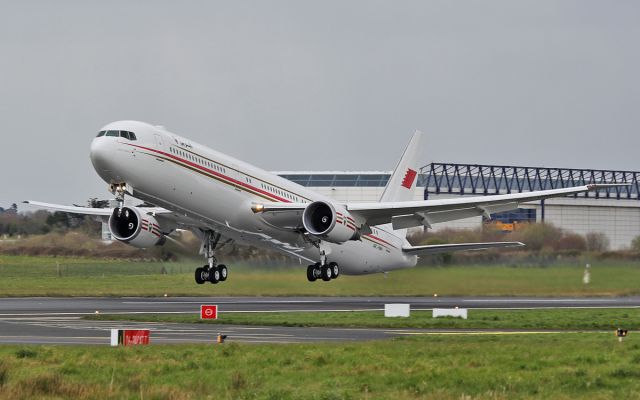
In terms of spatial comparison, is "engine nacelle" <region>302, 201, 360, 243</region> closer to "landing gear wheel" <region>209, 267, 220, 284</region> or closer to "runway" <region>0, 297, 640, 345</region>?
"runway" <region>0, 297, 640, 345</region>

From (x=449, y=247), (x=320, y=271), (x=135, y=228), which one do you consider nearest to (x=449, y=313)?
(x=320, y=271)

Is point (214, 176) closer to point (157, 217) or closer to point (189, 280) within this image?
point (157, 217)

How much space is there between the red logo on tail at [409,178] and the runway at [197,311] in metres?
7.19

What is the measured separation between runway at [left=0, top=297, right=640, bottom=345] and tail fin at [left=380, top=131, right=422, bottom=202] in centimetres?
648

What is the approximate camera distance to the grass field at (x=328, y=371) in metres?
24.0

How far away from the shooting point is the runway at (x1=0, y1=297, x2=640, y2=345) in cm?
3953

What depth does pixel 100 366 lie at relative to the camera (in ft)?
94.2

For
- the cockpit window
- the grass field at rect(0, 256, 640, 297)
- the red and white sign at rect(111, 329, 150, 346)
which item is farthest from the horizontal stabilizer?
the red and white sign at rect(111, 329, 150, 346)

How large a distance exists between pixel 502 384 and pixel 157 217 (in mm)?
31536

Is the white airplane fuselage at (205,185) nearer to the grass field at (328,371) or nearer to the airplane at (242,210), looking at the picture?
the airplane at (242,210)

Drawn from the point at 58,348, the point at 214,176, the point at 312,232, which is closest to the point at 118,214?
the point at 214,176

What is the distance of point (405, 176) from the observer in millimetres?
65500

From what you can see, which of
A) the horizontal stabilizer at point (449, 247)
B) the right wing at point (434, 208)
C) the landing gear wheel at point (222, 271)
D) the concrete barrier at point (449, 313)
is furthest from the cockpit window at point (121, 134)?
the horizontal stabilizer at point (449, 247)

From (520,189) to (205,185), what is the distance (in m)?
71.9
